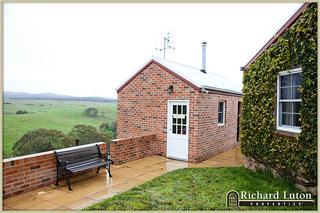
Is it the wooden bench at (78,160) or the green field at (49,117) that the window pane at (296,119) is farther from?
the green field at (49,117)

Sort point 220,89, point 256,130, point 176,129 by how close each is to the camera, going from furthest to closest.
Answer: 1. point 220,89
2. point 176,129
3. point 256,130

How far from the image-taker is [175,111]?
10.3m

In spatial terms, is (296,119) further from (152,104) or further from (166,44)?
(166,44)

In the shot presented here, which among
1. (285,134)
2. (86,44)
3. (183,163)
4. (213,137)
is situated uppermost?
(86,44)

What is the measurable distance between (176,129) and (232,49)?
13.4 m

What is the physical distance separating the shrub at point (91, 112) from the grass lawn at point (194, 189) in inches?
452

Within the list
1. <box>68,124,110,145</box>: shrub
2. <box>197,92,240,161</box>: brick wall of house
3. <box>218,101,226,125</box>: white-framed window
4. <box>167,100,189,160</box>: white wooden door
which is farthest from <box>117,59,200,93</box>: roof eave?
<box>68,124,110,145</box>: shrub

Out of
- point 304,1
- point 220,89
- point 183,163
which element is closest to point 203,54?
point 220,89

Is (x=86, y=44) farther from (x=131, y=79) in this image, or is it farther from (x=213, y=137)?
(x=213, y=137)

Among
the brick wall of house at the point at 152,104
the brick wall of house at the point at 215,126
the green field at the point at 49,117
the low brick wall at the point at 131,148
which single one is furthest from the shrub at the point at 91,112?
the brick wall of house at the point at 215,126

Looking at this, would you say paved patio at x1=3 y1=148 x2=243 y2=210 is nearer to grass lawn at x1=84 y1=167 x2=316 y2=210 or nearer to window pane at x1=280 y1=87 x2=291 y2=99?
grass lawn at x1=84 y1=167 x2=316 y2=210

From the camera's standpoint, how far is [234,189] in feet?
20.6

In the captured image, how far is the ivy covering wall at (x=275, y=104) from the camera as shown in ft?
18.0

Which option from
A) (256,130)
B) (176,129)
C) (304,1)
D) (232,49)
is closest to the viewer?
(304,1)
